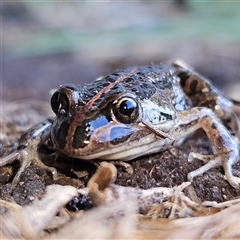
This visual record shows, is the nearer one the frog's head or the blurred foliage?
the frog's head

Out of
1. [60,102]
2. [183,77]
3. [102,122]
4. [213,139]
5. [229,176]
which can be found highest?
[60,102]

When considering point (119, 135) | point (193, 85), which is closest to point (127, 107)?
point (119, 135)

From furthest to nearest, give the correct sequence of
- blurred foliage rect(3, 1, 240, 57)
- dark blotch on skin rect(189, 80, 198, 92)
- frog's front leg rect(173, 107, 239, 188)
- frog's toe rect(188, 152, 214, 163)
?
1. blurred foliage rect(3, 1, 240, 57)
2. dark blotch on skin rect(189, 80, 198, 92)
3. frog's toe rect(188, 152, 214, 163)
4. frog's front leg rect(173, 107, 239, 188)

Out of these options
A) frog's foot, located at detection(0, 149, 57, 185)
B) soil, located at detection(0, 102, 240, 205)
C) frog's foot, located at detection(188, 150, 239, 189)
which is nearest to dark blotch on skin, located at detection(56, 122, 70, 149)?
soil, located at detection(0, 102, 240, 205)

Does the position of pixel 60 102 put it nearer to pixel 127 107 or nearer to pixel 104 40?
pixel 127 107

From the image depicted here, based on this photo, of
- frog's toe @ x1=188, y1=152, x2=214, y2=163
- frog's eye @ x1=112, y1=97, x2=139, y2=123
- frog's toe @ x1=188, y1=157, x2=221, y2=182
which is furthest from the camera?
frog's toe @ x1=188, y1=152, x2=214, y2=163

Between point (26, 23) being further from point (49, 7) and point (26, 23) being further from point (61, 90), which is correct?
point (61, 90)

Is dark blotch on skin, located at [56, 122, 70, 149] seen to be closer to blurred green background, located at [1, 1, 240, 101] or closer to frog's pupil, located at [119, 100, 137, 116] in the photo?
frog's pupil, located at [119, 100, 137, 116]

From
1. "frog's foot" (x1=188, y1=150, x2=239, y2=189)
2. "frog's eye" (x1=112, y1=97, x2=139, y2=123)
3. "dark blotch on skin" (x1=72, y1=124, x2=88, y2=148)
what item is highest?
"frog's eye" (x1=112, y1=97, x2=139, y2=123)

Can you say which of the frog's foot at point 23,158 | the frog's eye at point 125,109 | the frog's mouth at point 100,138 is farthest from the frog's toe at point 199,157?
the frog's foot at point 23,158
